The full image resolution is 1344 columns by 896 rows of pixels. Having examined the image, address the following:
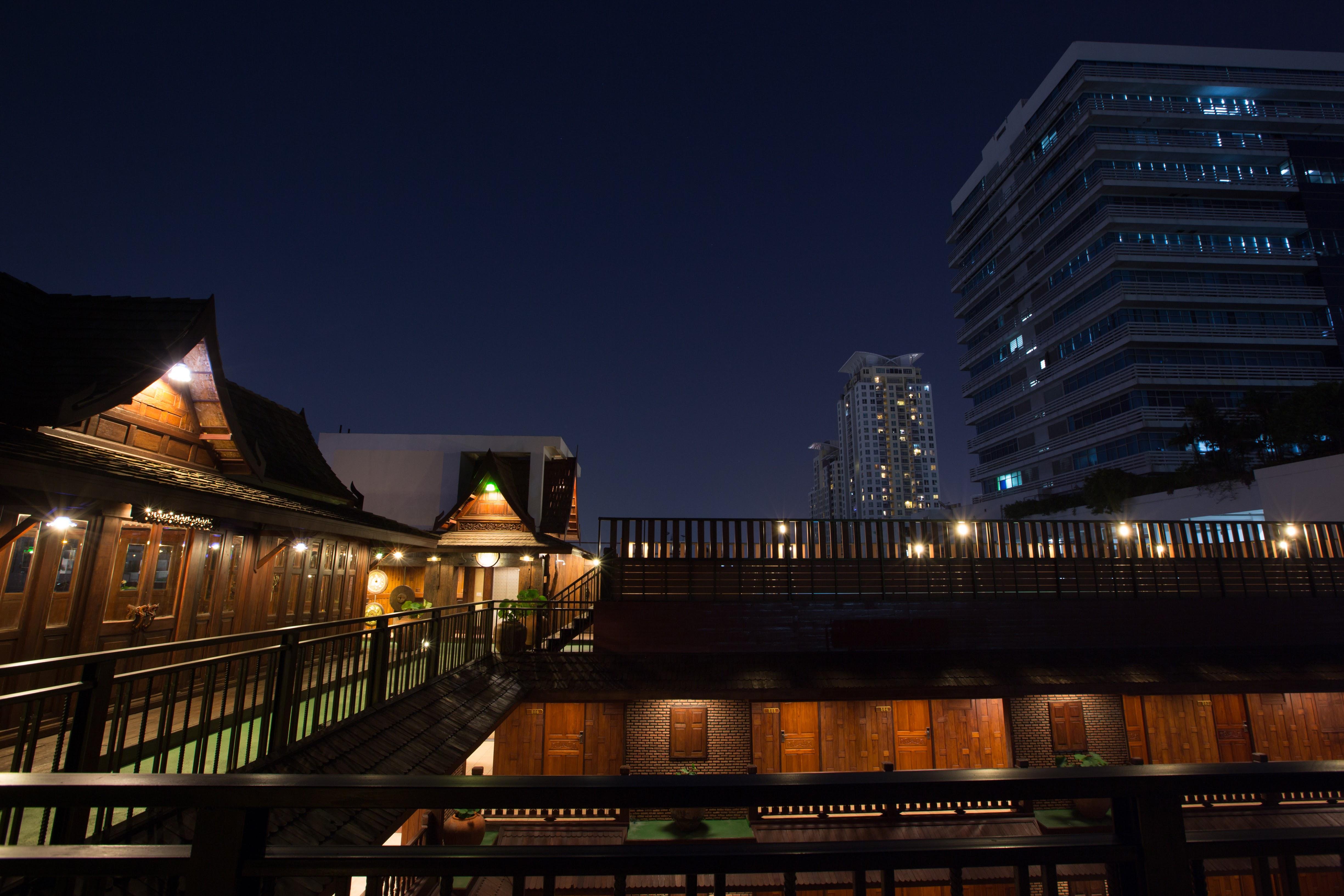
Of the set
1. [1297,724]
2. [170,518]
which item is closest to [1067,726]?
[1297,724]

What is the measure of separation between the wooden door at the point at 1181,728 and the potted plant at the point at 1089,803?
1588 mm

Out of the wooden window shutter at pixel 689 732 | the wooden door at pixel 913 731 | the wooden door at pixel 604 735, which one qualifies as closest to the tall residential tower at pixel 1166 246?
the wooden door at pixel 913 731

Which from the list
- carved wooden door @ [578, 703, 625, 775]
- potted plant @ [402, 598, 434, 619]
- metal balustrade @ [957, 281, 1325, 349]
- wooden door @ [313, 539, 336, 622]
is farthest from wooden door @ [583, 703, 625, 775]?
metal balustrade @ [957, 281, 1325, 349]

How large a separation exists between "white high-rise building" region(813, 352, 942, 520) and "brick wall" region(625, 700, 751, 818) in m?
141

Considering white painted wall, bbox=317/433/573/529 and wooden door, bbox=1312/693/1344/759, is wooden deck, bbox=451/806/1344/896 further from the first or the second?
white painted wall, bbox=317/433/573/529

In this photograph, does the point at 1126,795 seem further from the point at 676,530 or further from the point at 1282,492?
the point at 1282,492

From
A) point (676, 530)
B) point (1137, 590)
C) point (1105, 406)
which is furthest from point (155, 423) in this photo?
point (1105, 406)

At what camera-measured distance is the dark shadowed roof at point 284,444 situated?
1420 centimetres

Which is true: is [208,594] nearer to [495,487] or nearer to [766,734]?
[495,487]

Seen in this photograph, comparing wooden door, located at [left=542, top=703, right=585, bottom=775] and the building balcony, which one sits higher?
the building balcony

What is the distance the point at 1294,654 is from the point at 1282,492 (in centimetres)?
1433

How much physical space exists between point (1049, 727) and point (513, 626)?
13179 mm

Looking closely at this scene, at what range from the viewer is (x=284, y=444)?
1572 centimetres

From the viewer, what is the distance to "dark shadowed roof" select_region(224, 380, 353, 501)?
1420 cm
